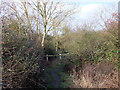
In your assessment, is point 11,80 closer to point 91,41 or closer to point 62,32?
point 91,41

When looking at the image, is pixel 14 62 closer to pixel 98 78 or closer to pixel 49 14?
pixel 98 78

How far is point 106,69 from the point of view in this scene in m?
7.70

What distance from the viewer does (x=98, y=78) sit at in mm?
7125

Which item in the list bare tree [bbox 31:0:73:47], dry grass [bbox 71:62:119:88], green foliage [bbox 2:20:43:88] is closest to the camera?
green foliage [bbox 2:20:43:88]

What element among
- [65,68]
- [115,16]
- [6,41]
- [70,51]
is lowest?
[65,68]

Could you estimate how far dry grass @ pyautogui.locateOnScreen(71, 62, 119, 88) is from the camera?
22.2 ft

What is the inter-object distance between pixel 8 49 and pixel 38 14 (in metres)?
12.8

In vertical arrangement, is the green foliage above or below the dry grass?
above

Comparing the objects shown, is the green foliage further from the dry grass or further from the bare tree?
the bare tree

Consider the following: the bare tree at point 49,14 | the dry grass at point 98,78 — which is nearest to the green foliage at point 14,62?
the dry grass at point 98,78

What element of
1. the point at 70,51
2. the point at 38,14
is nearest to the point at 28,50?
the point at 70,51

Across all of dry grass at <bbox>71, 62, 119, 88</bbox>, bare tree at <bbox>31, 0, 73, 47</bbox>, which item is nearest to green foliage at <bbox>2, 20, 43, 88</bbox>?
dry grass at <bbox>71, 62, 119, 88</bbox>

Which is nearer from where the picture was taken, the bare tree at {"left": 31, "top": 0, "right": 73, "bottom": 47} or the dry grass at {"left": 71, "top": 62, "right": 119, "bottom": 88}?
the dry grass at {"left": 71, "top": 62, "right": 119, "bottom": 88}

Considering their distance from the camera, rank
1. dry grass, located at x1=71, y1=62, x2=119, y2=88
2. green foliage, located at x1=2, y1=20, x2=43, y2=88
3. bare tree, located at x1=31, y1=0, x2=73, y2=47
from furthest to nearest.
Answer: bare tree, located at x1=31, y1=0, x2=73, y2=47 → dry grass, located at x1=71, y1=62, x2=119, y2=88 → green foliage, located at x1=2, y1=20, x2=43, y2=88
